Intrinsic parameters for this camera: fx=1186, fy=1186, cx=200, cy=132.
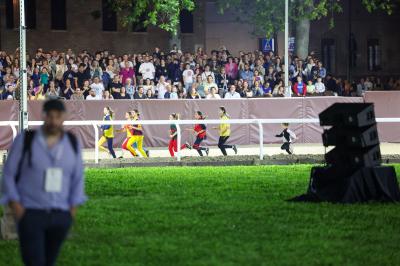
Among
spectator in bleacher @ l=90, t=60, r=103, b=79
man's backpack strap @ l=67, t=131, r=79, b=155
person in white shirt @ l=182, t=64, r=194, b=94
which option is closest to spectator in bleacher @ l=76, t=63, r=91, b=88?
spectator in bleacher @ l=90, t=60, r=103, b=79

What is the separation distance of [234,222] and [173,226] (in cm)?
92

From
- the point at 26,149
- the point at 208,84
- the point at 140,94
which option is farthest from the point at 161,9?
the point at 26,149

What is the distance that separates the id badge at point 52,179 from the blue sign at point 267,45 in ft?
154

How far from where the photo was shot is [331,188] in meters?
18.8

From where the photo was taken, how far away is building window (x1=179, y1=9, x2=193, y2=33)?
195ft

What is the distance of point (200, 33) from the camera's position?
6016cm

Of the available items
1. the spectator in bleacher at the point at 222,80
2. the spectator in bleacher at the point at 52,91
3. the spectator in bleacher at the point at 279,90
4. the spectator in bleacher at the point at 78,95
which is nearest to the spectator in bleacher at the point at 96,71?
the spectator in bleacher at the point at 78,95

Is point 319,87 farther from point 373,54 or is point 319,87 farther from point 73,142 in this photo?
point 73,142

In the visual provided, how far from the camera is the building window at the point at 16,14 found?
52781 mm

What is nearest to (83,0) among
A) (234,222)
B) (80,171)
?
(234,222)

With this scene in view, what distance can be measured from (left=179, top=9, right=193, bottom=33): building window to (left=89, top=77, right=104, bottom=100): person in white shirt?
22562 millimetres

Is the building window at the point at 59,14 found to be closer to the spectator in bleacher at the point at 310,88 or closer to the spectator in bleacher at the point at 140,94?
the spectator in bleacher at the point at 310,88

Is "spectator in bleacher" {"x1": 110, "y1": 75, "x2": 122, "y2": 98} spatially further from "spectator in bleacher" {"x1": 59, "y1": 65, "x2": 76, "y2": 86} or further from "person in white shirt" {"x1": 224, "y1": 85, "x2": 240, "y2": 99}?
"person in white shirt" {"x1": 224, "y1": 85, "x2": 240, "y2": 99}

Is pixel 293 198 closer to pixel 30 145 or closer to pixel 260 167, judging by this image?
pixel 260 167
